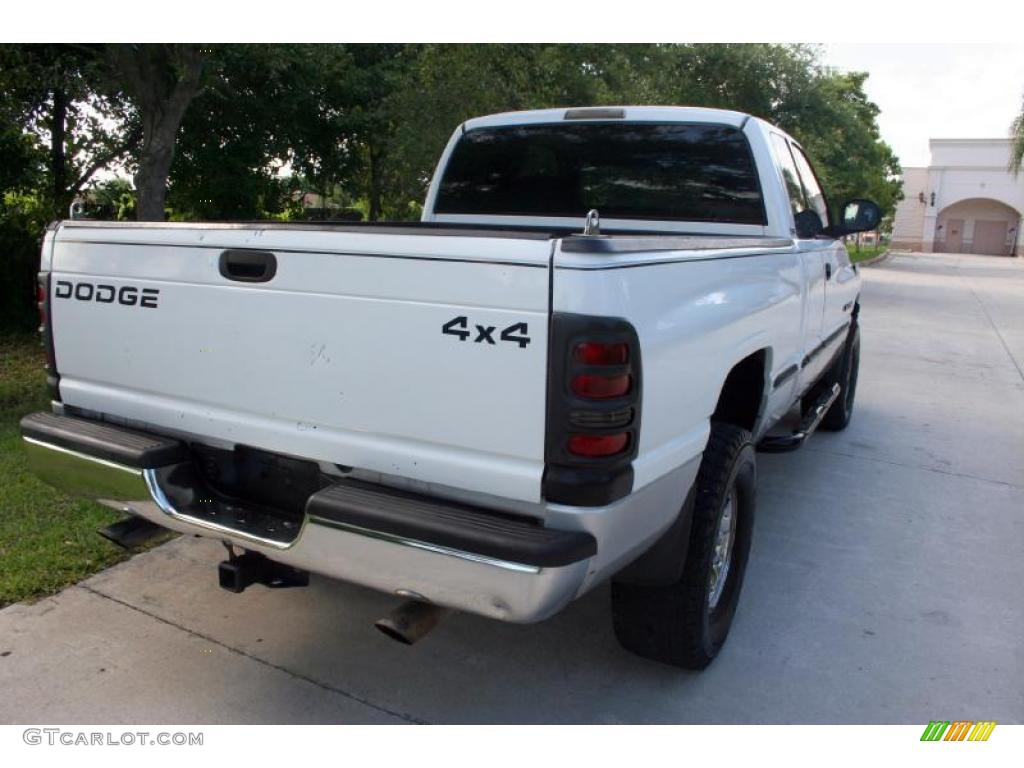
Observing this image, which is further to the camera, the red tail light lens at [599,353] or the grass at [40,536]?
the grass at [40,536]

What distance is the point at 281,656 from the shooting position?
3170mm

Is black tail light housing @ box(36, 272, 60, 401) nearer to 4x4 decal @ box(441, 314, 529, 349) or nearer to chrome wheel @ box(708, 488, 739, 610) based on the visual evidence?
4x4 decal @ box(441, 314, 529, 349)

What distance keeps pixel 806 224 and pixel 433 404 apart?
2637 millimetres

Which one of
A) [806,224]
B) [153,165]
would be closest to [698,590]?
[806,224]

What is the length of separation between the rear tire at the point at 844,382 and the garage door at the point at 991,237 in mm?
72199

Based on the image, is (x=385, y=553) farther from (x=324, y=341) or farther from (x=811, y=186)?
(x=811, y=186)

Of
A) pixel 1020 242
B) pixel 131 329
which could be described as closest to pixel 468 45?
pixel 131 329

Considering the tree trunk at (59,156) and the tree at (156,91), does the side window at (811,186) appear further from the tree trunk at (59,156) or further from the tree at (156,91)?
the tree trunk at (59,156)

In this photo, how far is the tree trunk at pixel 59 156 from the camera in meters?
9.66

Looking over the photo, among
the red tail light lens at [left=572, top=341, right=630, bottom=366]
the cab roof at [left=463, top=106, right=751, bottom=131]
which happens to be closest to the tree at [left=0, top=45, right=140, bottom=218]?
the cab roof at [left=463, top=106, right=751, bottom=131]

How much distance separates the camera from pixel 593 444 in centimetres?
217

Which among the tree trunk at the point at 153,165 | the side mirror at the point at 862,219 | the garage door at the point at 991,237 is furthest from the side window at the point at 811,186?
the garage door at the point at 991,237

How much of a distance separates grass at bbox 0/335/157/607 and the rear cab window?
2.39 metres

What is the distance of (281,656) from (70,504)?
1.86m
